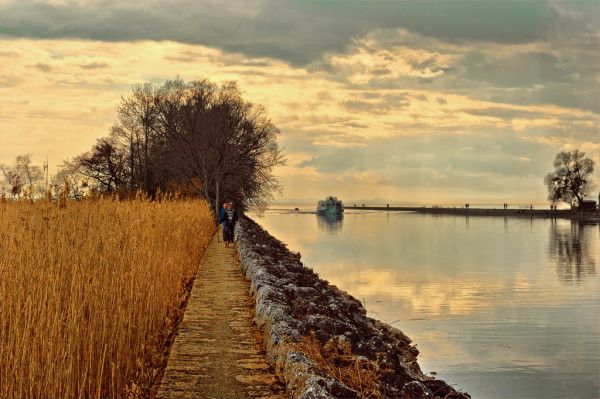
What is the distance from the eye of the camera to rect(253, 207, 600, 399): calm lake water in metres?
11.1

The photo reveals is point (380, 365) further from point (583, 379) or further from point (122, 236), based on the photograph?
point (583, 379)

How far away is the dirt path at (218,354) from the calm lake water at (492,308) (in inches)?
178

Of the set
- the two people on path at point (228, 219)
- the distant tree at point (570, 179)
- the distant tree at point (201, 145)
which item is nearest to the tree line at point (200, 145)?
the distant tree at point (201, 145)

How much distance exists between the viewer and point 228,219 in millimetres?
17484

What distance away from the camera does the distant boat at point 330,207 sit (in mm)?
107688

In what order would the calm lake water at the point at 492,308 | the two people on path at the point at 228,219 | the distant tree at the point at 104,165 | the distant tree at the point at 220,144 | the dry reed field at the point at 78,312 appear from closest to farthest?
the dry reed field at the point at 78,312
the calm lake water at the point at 492,308
the two people on path at the point at 228,219
the distant tree at the point at 220,144
the distant tree at the point at 104,165

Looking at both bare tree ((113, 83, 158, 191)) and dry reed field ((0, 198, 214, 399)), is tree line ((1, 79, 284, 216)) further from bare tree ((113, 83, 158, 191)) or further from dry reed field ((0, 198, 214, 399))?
dry reed field ((0, 198, 214, 399))

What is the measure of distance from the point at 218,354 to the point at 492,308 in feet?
44.4

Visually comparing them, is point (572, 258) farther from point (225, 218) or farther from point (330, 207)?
point (330, 207)

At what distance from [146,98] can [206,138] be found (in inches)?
520

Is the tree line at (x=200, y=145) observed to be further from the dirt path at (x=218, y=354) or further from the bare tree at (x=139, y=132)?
the dirt path at (x=218, y=354)

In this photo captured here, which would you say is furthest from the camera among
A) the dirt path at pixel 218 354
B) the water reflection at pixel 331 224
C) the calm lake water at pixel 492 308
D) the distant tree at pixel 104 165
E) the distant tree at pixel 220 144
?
the water reflection at pixel 331 224

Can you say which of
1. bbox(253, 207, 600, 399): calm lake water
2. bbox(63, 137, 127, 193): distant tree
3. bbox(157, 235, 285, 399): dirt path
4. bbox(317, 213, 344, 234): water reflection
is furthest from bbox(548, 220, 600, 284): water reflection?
bbox(63, 137, 127, 193): distant tree

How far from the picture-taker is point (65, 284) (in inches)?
191
